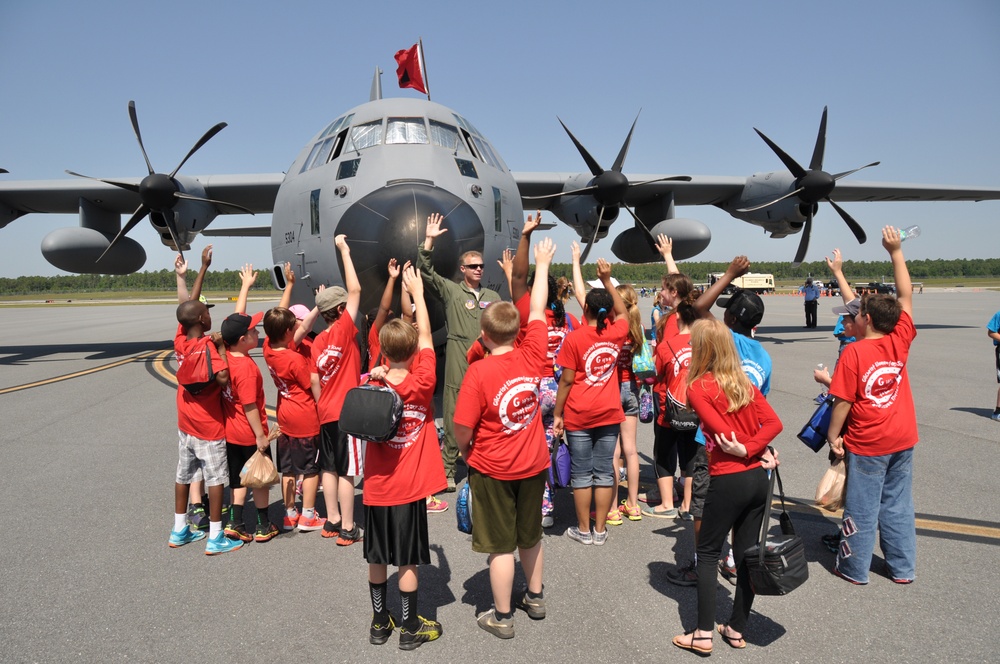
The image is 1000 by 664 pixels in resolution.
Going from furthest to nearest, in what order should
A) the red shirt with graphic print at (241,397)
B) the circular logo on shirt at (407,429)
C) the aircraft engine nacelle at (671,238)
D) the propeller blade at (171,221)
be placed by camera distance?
the aircraft engine nacelle at (671,238), the propeller blade at (171,221), the red shirt with graphic print at (241,397), the circular logo on shirt at (407,429)

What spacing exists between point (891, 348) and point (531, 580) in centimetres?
269

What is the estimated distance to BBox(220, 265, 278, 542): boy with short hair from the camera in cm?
437

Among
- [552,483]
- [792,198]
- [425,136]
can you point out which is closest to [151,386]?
[425,136]

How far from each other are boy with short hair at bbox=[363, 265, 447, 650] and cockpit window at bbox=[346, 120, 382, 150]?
4.62 meters

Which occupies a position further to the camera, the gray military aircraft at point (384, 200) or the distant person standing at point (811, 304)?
the distant person standing at point (811, 304)

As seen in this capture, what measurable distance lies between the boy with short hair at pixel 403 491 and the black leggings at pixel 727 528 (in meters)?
1.45

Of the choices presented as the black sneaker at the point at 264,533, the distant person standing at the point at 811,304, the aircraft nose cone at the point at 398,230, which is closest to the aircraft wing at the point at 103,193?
the aircraft nose cone at the point at 398,230

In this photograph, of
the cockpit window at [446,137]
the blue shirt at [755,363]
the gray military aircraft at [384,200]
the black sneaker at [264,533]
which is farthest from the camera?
the cockpit window at [446,137]

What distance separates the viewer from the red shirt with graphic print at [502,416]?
3143 mm

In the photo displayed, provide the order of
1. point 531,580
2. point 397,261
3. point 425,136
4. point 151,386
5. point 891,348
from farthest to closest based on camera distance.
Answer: point 151,386 → point 425,136 → point 397,261 → point 891,348 → point 531,580

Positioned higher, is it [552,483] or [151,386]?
[552,483]

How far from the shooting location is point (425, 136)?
7.28 m

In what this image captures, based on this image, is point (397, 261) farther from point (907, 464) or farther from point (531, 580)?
point (907, 464)

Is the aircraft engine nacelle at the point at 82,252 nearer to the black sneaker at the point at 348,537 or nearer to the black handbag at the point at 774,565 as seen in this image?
the black sneaker at the point at 348,537
